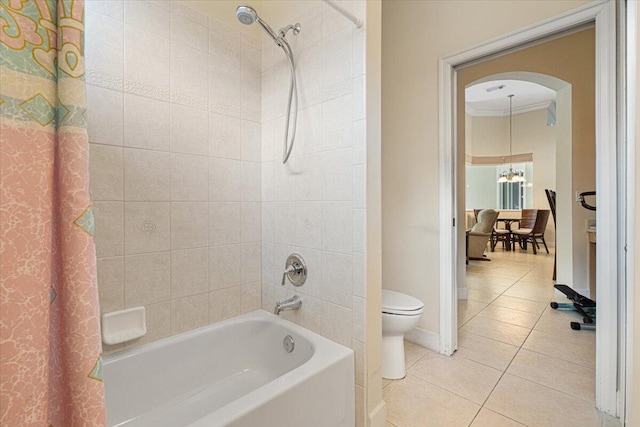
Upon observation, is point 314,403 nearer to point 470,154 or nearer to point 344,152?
point 344,152

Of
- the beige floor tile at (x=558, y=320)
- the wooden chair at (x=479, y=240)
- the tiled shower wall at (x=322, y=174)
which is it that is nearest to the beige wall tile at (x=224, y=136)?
the tiled shower wall at (x=322, y=174)

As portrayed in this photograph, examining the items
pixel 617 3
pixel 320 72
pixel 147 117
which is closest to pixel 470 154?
pixel 617 3

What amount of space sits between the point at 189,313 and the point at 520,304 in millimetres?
3151

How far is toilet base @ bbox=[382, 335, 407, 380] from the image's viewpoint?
189cm

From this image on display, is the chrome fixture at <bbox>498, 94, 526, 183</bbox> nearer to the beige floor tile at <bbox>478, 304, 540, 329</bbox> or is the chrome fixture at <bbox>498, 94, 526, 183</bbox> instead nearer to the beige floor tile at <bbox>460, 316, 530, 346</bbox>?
the beige floor tile at <bbox>478, 304, 540, 329</bbox>

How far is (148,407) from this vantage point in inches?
53.2

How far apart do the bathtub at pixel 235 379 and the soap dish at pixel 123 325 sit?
0.07 meters

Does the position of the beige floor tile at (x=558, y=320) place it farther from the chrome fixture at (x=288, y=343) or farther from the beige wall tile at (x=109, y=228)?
the beige wall tile at (x=109, y=228)

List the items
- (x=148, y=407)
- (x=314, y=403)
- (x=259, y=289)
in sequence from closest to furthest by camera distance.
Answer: (x=314, y=403) → (x=148, y=407) → (x=259, y=289)

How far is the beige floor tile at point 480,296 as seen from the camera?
3.29 metres

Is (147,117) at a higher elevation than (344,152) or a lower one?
higher

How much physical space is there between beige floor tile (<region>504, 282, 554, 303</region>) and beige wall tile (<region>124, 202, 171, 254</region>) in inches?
141

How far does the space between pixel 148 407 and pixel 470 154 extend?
823 cm

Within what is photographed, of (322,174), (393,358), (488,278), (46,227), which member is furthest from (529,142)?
(46,227)
